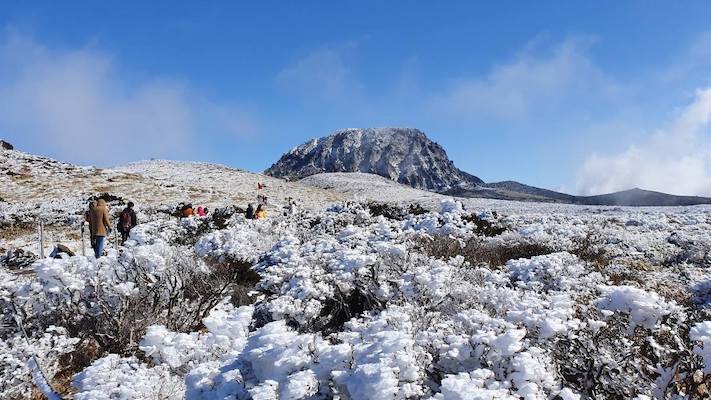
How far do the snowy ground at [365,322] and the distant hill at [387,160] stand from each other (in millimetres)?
101198

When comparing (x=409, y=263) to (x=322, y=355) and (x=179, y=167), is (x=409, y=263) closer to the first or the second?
(x=322, y=355)

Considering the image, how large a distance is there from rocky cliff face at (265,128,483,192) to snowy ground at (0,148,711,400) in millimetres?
102902

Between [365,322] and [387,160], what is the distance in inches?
4639

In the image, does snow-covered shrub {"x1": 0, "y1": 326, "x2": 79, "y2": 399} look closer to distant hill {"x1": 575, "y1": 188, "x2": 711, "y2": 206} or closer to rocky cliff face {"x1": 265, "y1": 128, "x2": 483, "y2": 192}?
distant hill {"x1": 575, "y1": 188, "x2": 711, "y2": 206}

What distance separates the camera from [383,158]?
12306 cm

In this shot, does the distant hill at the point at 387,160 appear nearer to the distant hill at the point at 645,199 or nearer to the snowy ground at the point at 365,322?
the distant hill at the point at 645,199

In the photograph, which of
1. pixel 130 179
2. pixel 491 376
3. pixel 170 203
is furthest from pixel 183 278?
pixel 130 179

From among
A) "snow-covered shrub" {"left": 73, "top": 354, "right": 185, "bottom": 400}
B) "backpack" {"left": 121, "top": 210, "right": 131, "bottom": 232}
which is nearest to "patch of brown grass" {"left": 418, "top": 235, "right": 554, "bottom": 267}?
"snow-covered shrub" {"left": 73, "top": 354, "right": 185, "bottom": 400}

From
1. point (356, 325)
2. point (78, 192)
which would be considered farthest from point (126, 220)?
point (78, 192)

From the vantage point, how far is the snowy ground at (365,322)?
11.7 ft

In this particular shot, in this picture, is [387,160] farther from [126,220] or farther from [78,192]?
[126,220]

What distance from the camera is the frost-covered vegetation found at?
3.55m

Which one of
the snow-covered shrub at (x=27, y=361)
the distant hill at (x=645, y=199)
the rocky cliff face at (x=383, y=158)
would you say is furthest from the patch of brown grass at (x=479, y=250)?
the rocky cliff face at (x=383, y=158)

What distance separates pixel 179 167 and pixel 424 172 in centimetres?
6818
